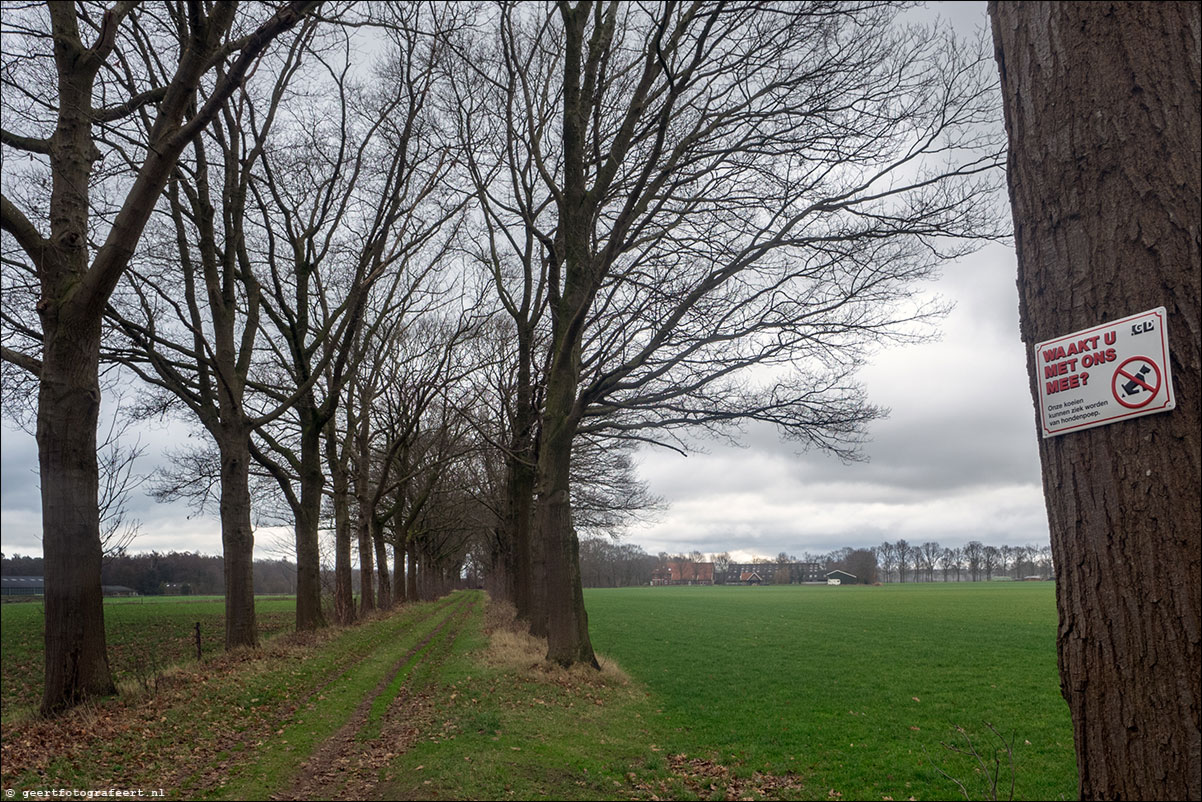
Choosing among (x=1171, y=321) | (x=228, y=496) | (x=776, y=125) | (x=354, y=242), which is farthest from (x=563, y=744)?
(x=354, y=242)

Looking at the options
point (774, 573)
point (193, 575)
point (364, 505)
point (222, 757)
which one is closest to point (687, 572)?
point (774, 573)

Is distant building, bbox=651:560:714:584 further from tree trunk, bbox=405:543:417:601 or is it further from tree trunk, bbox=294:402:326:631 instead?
tree trunk, bbox=294:402:326:631

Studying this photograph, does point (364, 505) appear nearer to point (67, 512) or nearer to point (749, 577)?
point (67, 512)

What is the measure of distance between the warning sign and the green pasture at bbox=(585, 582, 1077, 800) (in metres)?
1.62

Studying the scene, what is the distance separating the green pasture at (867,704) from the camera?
9523 mm

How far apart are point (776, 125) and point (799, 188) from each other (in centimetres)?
114

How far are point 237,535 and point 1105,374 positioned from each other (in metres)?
17.9

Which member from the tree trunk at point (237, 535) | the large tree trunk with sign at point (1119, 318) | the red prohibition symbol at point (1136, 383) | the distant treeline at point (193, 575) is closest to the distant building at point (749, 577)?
the distant treeline at point (193, 575)

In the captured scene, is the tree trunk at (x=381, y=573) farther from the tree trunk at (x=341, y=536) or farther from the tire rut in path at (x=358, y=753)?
the tire rut in path at (x=358, y=753)

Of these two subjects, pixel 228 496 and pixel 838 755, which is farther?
pixel 228 496

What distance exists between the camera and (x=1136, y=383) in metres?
2.44

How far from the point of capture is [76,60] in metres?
11.4

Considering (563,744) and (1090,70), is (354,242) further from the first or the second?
(1090,70)

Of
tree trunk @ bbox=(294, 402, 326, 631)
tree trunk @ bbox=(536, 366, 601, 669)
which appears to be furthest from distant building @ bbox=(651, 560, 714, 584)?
tree trunk @ bbox=(536, 366, 601, 669)
